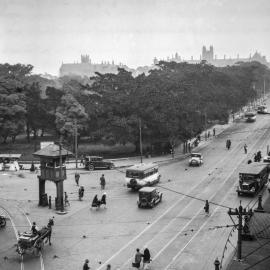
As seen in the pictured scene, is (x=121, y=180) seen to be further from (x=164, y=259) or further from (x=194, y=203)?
(x=164, y=259)

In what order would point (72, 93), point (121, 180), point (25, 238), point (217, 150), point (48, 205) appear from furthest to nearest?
1. point (72, 93)
2. point (217, 150)
3. point (121, 180)
4. point (48, 205)
5. point (25, 238)

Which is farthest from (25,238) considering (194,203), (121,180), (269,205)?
(121,180)

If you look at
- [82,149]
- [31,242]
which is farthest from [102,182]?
[82,149]

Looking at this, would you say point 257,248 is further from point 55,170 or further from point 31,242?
point 55,170

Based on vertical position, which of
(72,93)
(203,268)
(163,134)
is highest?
(72,93)

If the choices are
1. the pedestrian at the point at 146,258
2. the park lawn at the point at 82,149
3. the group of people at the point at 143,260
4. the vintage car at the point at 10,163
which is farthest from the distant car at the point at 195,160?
the pedestrian at the point at 146,258
